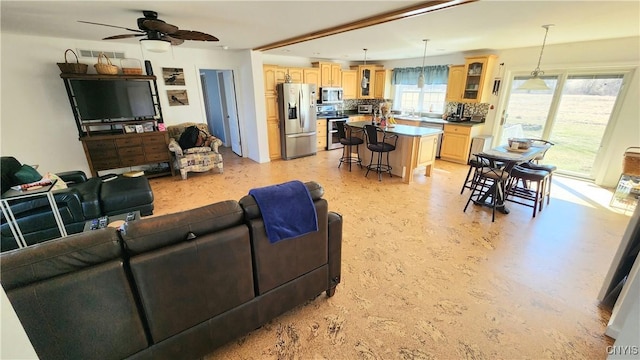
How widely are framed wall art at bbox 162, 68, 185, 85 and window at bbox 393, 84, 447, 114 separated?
5333 mm

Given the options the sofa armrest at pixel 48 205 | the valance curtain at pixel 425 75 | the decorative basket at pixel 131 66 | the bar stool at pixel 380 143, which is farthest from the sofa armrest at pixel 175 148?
the valance curtain at pixel 425 75

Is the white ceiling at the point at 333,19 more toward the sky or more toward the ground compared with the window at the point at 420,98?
more toward the sky

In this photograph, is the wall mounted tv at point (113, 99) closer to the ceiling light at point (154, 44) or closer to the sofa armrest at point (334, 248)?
the ceiling light at point (154, 44)

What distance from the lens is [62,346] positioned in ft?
3.89

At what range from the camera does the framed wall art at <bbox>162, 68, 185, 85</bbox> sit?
4973 millimetres

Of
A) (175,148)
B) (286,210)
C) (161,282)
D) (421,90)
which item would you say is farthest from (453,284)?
(421,90)

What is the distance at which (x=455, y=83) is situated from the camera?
19.2ft

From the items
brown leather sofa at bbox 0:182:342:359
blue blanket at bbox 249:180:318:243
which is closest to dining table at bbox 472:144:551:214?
brown leather sofa at bbox 0:182:342:359

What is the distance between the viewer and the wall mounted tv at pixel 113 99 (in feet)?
13.5

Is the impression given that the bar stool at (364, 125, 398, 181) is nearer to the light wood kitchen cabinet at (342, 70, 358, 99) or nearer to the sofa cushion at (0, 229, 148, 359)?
the light wood kitchen cabinet at (342, 70, 358, 99)

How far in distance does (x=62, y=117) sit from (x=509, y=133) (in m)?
8.51

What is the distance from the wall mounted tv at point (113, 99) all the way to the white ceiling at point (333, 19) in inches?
28.1

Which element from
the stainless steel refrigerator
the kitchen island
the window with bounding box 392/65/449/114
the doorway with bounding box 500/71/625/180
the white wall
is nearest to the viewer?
the white wall

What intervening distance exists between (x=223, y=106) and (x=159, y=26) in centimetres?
460
